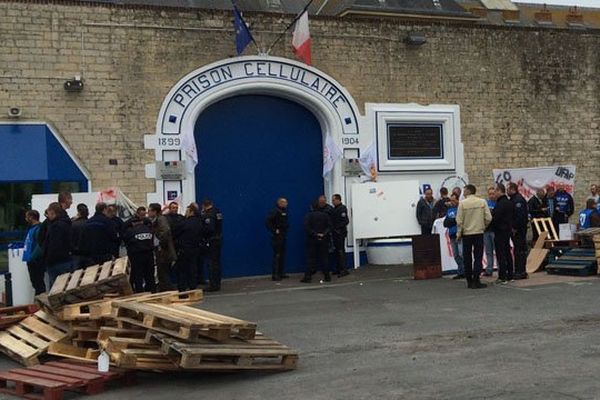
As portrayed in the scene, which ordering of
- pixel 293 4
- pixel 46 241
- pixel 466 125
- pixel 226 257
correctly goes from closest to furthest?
pixel 46 241 < pixel 226 257 < pixel 466 125 < pixel 293 4

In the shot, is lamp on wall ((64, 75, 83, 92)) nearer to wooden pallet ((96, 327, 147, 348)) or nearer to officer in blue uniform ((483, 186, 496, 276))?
wooden pallet ((96, 327, 147, 348))

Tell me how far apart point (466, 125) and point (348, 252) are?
445cm

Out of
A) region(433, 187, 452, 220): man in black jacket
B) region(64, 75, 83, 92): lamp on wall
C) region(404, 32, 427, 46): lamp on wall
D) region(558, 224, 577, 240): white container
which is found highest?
region(404, 32, 427, 46): lamp on wall

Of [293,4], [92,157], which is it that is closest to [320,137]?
[92,157]

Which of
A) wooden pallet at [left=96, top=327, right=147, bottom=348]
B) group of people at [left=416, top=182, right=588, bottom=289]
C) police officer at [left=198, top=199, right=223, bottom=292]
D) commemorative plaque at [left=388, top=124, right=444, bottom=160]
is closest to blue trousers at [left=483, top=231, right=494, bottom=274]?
group of people at [left=416, top=182, right=588, bottom=289]

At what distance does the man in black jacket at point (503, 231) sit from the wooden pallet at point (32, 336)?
26.1 ft

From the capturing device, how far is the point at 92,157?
14.9 meters

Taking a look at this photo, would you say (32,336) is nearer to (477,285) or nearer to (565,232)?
(477,285)

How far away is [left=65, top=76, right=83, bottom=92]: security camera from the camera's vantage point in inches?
579

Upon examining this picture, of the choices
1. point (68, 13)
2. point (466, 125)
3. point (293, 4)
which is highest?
point (293, 4)

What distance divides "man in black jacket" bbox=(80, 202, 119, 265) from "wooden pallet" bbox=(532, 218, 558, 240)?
923 cm

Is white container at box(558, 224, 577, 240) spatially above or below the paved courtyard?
above

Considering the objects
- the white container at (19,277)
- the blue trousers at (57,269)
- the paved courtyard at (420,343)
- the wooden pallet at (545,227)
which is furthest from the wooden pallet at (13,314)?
the wooden pallet at (545,227)

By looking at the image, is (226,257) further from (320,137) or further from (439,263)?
(439,263)
